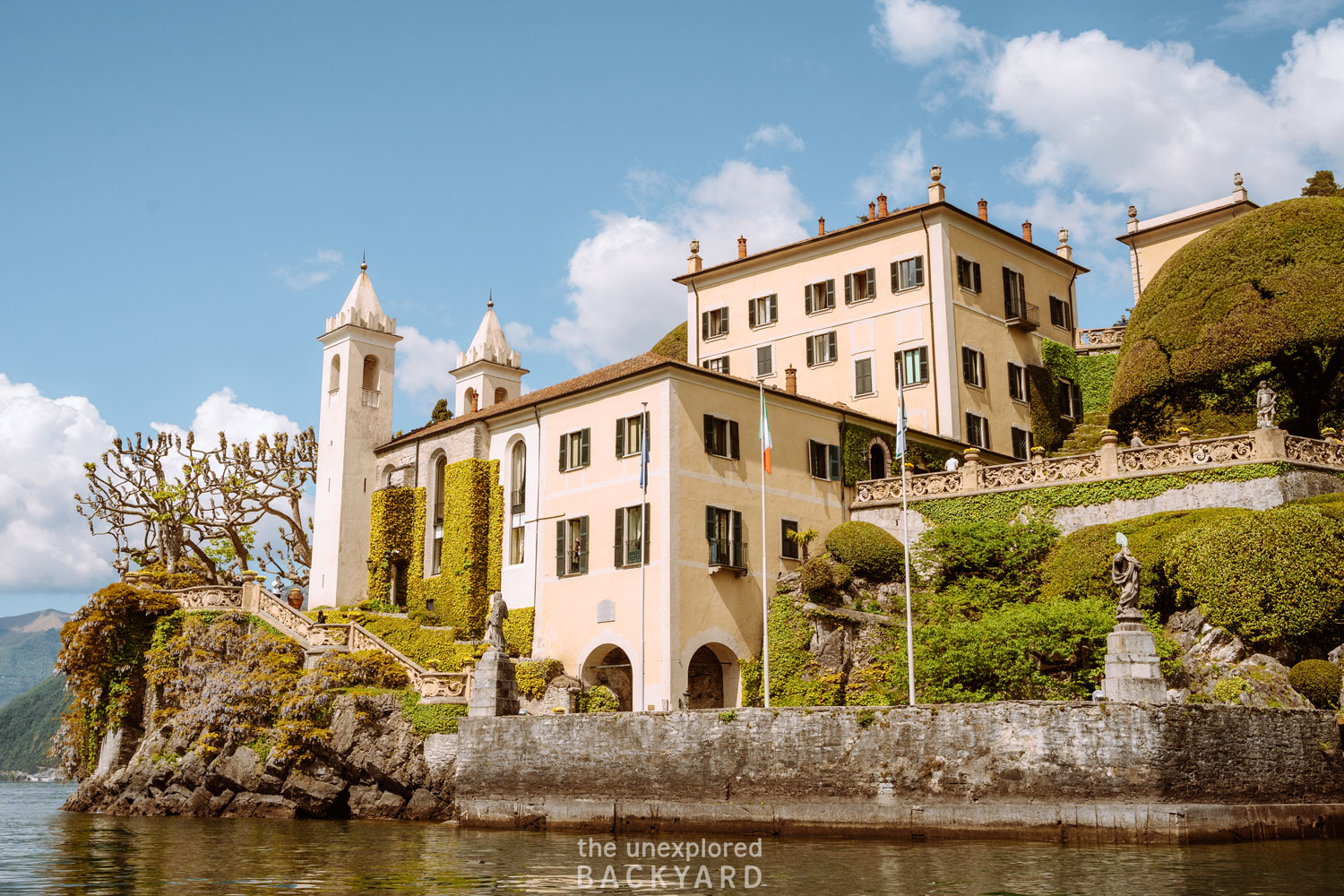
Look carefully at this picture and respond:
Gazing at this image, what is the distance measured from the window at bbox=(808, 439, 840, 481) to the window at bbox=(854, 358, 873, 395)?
5505mm

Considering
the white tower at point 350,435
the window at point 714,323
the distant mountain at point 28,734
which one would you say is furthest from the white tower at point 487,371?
the distant mountain at point 28,734

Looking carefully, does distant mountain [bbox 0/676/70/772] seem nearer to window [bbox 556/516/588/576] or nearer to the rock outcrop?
the rock outcrop

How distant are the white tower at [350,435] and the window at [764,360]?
615 inches

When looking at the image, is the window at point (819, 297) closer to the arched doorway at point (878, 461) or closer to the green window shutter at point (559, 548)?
the arched doorway at point (878, 461)

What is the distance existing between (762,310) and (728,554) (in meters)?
16.1

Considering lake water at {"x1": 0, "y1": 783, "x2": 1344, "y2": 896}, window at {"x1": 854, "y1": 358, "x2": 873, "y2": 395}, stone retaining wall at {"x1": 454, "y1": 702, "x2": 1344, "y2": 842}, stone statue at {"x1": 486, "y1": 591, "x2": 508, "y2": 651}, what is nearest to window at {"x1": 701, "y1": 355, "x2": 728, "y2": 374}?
window at {"x1": 854, "y1": 358, "x2": 873, "y2": 395}

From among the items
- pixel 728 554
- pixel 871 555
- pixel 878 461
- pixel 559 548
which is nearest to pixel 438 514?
pixel 559 548

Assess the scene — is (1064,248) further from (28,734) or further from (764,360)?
(28,734)

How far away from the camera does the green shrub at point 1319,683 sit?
25500mm

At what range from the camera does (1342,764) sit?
23562mm

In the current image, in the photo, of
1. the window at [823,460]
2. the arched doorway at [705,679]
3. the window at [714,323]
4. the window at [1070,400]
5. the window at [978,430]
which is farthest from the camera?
the window at [714,323]

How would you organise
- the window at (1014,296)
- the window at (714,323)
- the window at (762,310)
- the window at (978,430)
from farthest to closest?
the window at (714,323) < the window at (762,310) < the window at (1014,296) < the window at (978,430)

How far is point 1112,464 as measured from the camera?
3544cm

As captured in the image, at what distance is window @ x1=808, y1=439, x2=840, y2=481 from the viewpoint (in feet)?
132
